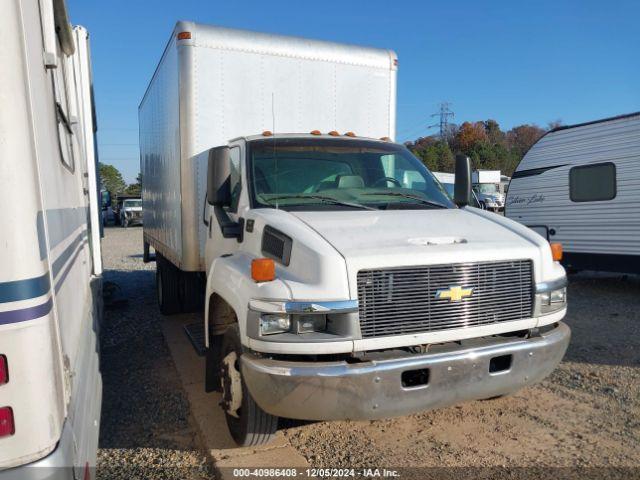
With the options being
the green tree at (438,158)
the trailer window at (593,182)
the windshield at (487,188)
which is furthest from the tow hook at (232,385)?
the green tree at (438,158)

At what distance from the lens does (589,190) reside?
9.90m

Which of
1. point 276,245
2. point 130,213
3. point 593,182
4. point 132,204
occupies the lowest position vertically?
point 130,213

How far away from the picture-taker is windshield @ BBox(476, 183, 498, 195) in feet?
100.0

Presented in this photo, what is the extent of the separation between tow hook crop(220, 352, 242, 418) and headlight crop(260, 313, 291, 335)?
54 centimetres

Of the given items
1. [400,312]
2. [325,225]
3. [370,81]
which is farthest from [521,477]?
[370,81]

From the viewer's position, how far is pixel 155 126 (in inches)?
275

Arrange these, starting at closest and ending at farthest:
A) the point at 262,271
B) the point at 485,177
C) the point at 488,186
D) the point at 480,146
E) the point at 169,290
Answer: the point at 262,271 < the point at 169,290 < the point at 485,177 < the point at 488,186 < the point at 480,146

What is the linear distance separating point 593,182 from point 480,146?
5757 centimetres

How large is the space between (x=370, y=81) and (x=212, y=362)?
11.9 feet

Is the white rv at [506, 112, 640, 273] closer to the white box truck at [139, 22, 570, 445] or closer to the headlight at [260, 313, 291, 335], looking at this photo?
the white box truck at [139, 22, 570, 445]

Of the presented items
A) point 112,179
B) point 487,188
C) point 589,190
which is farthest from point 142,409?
point 112,179

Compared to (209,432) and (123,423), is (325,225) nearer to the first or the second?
(209,432)

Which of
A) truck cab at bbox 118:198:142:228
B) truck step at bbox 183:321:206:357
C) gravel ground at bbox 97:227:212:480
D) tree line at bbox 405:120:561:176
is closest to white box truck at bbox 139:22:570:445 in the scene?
gravel ground at bbox 97:227:212:480

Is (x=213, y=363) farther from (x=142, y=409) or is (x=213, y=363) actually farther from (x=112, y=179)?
(x=112, y=179)
